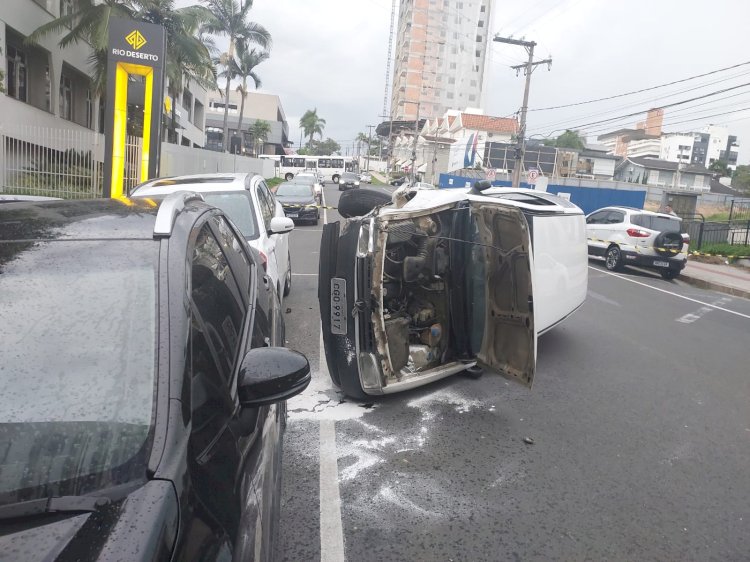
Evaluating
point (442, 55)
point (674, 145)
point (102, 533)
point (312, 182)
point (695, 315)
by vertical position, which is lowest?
point (695, 315)

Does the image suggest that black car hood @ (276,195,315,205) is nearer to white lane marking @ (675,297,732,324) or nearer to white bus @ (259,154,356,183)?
white lane marking @ (675,297,732,324)

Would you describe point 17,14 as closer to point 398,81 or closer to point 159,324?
point 159,324

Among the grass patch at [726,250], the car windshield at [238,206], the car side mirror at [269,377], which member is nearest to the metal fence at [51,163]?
the car windshield at [238,206]

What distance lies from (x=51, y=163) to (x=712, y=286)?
18.3 m

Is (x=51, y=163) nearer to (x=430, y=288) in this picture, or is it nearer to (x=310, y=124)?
(x=430, y=288)

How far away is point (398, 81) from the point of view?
114062 mm

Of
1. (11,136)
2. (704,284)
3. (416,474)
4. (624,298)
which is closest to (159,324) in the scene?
(416,474)

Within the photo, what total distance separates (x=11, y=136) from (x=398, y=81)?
346 feet

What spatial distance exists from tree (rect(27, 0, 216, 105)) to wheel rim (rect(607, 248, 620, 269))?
54.9 ft

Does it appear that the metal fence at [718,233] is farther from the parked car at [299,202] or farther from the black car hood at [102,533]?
the black car hood at [102,533]

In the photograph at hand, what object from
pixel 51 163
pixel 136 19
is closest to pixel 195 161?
pixel 136 19

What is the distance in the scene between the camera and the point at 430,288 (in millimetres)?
5281

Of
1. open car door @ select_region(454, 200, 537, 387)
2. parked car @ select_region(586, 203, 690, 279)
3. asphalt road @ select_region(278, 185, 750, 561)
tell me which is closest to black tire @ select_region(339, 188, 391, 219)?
open car door @ select_region(454, 200, 537, 387)

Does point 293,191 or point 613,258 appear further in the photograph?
point 293,191
